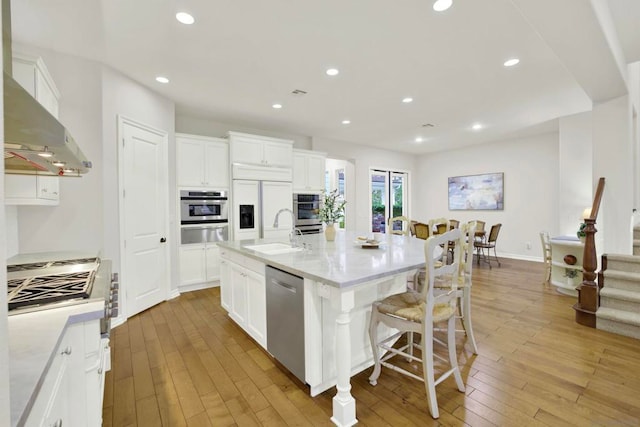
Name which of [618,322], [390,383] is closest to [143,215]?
[390,383]

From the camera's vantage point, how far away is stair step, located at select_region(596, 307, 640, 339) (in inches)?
106

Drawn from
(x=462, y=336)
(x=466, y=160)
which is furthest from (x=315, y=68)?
(x=466, y=160)

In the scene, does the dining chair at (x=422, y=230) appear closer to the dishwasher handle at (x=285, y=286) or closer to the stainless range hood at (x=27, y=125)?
the dishwasher handle at (x=285, y=286)

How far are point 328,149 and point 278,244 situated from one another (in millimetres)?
3866

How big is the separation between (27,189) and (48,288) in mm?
1294

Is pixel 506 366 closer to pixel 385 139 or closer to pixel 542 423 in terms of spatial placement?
pixel 542 423

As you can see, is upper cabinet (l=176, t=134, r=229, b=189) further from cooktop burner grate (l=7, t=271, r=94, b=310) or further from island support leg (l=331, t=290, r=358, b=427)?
island support leg (l=331, t=290, r=358, b=427)

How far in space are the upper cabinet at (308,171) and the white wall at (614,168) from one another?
4159mm

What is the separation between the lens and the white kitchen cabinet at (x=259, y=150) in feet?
15.2

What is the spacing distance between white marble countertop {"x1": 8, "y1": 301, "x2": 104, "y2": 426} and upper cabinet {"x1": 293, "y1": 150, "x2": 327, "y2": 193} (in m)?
4.37

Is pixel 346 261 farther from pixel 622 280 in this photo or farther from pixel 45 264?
pixel 622 280

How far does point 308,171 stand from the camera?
5.65 m

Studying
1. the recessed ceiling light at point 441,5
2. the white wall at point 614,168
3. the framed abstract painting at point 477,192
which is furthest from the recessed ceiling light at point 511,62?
the framed abstract painting at point 477,192

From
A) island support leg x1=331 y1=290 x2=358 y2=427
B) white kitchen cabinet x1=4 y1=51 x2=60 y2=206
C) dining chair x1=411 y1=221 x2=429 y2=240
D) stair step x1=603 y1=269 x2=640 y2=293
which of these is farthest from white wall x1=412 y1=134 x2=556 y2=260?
white kitchen cabinet x1=4 y1=51 x2=60 y2=206
